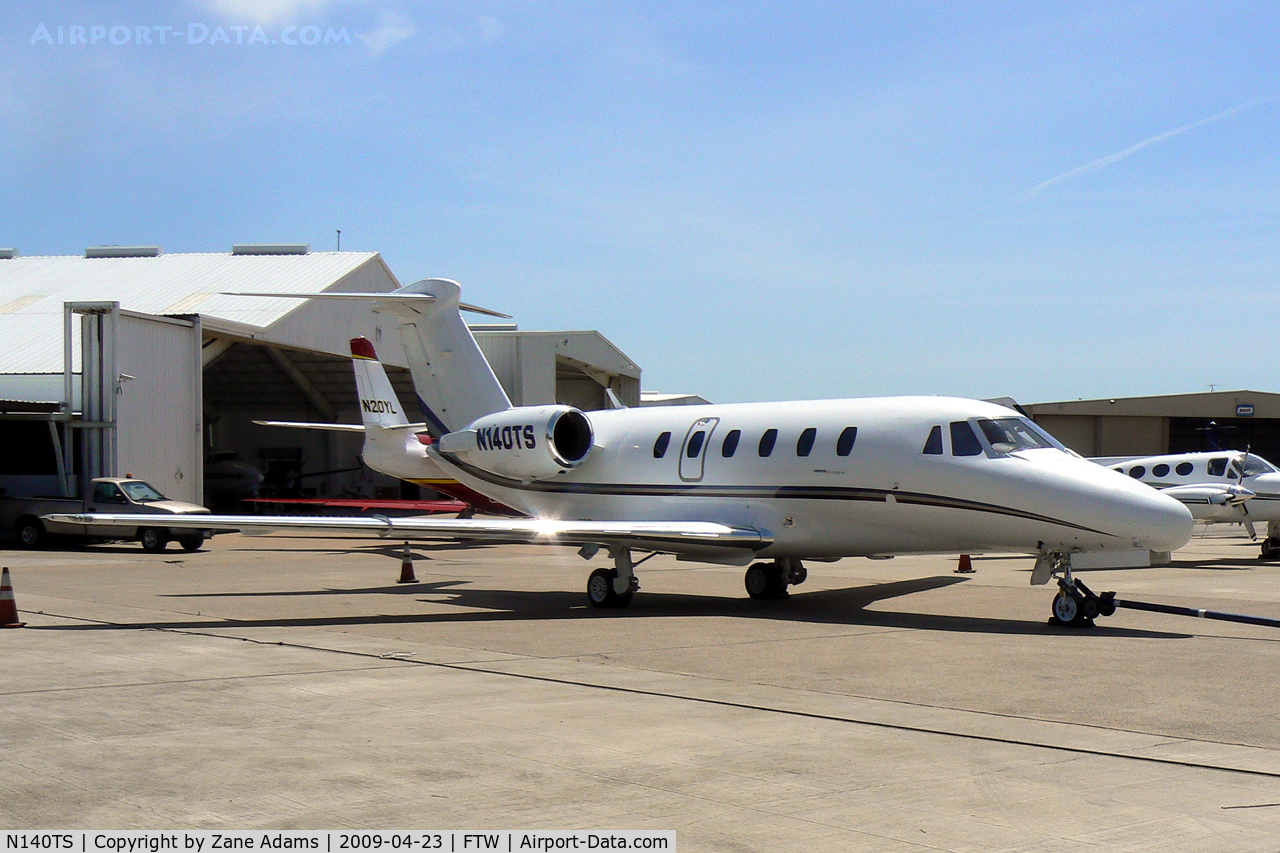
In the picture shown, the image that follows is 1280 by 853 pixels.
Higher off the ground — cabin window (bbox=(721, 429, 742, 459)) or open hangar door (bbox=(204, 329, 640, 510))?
open hangar door (bbox=(204, 329, 640, 510))

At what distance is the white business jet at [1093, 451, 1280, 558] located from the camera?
26766 mm

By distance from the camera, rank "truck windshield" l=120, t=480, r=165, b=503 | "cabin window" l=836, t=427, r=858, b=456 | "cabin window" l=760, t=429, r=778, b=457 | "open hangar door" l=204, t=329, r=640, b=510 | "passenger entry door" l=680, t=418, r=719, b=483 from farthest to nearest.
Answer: "open hangar door" l=204, t=329, r=640, b=510 < "truck windshield" l=120, t=480, r=165, b=503 < "passenger entry door" l=680, t=418, r=719, b=483 < "cabin window" l=760, t=429, r=778, b=457 < "cabin window" l=836, t=427, r=858, b=456

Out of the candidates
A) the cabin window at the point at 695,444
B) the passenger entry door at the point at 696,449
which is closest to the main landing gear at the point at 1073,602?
the passenger entry door at the point at 696,449

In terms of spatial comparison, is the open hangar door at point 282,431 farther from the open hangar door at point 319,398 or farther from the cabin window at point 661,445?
the cabin window at point 661,445

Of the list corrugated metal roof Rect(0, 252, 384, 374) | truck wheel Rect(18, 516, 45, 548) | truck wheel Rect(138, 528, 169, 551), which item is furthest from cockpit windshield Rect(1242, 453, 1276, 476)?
truck wheel Rect(18, 516, 45, 548)

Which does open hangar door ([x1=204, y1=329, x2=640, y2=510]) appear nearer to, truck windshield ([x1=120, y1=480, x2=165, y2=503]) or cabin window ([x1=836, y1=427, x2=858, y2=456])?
truck windshield ([x1=120, y1=480, x2=165, y2=503])

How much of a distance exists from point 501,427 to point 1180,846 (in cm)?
1377

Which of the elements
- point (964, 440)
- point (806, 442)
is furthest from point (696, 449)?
point (964, 440)

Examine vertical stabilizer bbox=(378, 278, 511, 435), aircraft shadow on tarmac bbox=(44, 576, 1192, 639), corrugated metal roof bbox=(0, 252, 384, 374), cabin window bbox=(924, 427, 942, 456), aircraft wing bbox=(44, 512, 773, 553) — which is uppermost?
corrugated metal roof bbox=(0, 252, 384, 374)

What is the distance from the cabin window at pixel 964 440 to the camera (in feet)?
45.3

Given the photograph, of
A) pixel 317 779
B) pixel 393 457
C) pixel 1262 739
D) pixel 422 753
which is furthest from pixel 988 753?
pixel 393 457

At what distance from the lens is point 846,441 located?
14820 millimetres

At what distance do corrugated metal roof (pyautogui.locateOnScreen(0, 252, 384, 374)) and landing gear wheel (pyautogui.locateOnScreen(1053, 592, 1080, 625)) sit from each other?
26.8m

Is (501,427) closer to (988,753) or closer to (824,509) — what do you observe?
(824,509)
